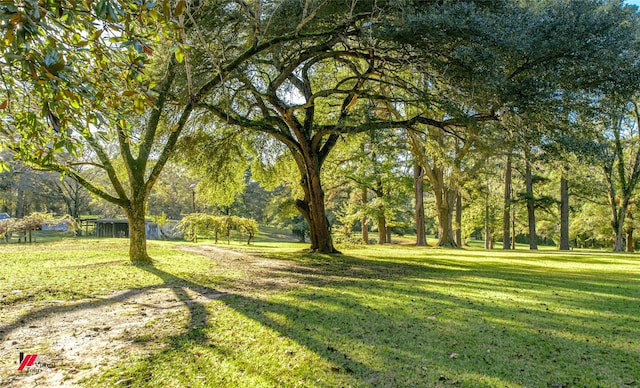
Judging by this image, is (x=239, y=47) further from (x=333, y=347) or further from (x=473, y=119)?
(x=333, y=347)

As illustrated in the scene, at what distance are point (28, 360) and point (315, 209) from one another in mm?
11108

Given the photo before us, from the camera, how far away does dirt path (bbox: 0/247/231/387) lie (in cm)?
292

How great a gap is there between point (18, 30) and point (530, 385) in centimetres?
433

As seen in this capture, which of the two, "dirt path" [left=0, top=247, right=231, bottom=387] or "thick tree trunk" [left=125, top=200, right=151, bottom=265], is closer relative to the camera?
"dirt path" [left=0, top=247, right=231, bottom=387]

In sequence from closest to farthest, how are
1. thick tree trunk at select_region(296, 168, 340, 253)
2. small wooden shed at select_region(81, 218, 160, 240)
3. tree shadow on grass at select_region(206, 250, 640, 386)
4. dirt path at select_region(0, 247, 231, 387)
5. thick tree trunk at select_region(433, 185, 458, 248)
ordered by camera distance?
1. dirt path at select_region(0, 247, 231, 387)
2. tree shadow on grass at select_region(206, 250, 640, 386)
3. thick tree trunk at select_region(296, 168, 340, 253)
4. thick tree trunk at select_region(433, 185, 458, 248)
5. small wooden shed at select_region(81, 218, 160, 240)

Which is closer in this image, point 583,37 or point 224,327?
point 224,327

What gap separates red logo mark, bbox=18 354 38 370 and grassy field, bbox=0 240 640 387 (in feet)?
0.91

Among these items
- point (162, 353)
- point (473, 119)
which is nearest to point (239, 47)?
point (473, 119)

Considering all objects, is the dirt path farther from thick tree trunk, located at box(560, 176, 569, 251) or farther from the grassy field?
thick tree trunk, located at box(560, 176, 569, 251)

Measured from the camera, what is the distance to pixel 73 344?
3.52m

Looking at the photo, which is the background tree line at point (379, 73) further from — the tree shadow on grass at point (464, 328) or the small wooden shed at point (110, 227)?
the small wooden shed at point (110, 227)

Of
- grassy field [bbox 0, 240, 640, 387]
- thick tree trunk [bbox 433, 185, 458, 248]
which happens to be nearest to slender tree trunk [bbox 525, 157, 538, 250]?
thick tree trunk [bbox 433, 185, 458, 248]

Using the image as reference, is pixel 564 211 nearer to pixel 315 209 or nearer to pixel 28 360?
pixel 315 209

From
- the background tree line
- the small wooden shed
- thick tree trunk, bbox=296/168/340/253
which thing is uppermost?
the background tree line
